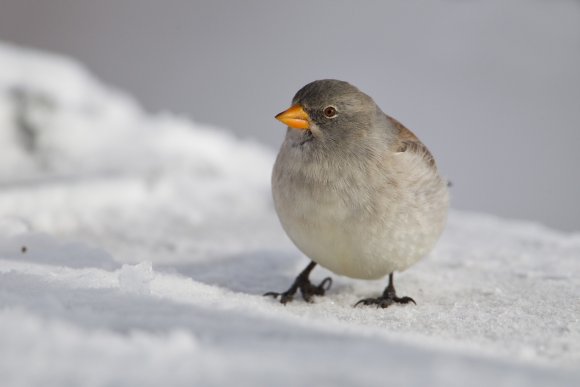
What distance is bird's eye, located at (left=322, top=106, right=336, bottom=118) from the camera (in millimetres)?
3404

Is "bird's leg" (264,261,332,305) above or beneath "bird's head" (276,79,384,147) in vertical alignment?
beneath

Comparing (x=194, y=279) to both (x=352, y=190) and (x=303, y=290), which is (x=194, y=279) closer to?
(x=303, y=290)

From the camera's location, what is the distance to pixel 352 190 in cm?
312

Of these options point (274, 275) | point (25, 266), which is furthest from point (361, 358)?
point (274, 275)

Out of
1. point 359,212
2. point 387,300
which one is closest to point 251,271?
point 387,300

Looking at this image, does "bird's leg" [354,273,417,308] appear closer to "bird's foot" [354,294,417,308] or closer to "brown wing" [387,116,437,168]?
"bird's foot" [354,294,417,308]

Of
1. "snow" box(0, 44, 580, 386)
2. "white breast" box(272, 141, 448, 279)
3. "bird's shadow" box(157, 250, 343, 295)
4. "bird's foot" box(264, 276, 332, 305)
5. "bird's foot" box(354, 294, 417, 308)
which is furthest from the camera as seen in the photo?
"bird's shadow" box(157, 250, 343, 295)

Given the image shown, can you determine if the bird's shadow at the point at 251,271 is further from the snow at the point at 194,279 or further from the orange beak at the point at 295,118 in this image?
the orange beak at the point at 295,118

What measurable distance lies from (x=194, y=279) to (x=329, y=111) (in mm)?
1034

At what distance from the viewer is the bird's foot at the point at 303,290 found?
10.9 ft

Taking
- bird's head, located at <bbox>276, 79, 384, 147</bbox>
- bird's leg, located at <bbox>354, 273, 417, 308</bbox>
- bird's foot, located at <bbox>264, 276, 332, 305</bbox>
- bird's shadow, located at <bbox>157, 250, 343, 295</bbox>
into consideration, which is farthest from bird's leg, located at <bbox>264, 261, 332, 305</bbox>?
bird's head, located at <bbox>276, 79, 384, 147</bbox>

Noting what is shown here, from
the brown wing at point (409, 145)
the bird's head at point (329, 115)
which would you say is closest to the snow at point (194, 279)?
the brown wing at point (409, 145)

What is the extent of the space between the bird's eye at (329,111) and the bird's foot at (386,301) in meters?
0.88

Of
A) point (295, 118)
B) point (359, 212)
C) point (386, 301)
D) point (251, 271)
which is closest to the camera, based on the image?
point (359, 212)
